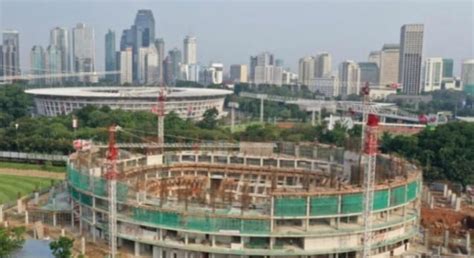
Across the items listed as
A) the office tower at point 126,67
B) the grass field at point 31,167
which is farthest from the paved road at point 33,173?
the office tower at point 126,67

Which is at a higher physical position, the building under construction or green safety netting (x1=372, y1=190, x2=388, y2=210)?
green safety netting (x1=372, y1=190, x2=388, y2=210)

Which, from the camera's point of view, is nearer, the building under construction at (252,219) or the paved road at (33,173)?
the building under construction at (252,219)

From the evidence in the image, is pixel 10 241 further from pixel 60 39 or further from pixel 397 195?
pixel 60 39

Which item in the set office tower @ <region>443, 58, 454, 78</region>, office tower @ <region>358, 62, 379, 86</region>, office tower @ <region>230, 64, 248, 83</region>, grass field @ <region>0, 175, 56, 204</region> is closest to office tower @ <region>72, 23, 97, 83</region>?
office tower @ <region>230, 64, 248, 83</region>

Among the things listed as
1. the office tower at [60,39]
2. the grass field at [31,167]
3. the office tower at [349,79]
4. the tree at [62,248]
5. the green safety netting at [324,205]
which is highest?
the office tower at [60,39]

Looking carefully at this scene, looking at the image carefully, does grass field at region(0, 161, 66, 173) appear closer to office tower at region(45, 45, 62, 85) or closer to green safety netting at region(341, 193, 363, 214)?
green safety netting at region(341, 193, 363, 214)

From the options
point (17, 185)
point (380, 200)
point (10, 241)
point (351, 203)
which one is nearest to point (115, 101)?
point (17, 185)

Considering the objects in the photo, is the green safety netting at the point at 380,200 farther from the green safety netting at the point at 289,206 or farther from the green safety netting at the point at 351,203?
the green safety netting at the point at 289,206
